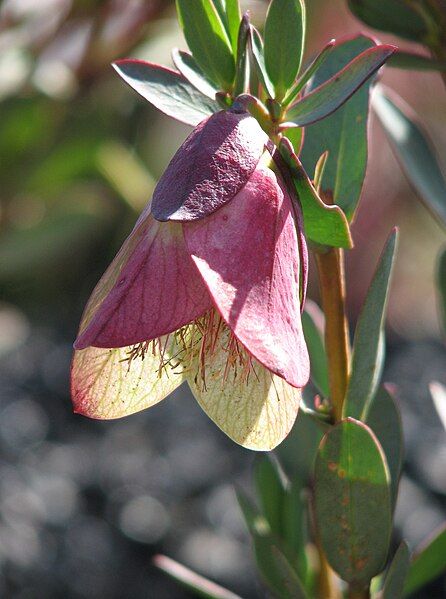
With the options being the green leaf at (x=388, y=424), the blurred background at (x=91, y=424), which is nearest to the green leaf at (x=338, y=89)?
the green leaf at (x=388, y=424)

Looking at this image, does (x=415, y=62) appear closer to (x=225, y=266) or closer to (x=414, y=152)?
(x=414, y=152)

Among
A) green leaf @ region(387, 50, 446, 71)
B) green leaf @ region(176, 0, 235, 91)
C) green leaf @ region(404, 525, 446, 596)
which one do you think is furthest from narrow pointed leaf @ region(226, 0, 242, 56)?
green leaf @ region(404, 525, 446, 596)

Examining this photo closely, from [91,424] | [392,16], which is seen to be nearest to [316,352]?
[392,16]

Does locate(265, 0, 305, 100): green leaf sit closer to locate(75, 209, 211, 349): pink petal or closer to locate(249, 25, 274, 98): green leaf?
locate(249, 25, 274, 98): green leaf

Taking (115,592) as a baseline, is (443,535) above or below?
above

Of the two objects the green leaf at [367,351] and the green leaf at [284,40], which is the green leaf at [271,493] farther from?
the green leaf at [284,40]

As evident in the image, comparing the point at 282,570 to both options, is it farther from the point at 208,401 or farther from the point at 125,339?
the point at 125,339

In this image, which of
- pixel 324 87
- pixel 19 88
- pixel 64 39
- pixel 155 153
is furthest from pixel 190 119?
pixel 155 153
